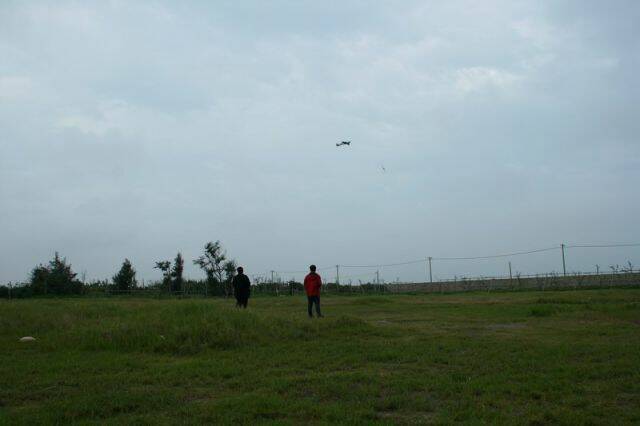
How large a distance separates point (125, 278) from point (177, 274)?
15.6 feet

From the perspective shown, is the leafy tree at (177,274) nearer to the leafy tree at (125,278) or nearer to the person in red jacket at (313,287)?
the leafy tree at (125,278)

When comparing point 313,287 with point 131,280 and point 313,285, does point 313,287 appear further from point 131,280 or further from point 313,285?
point 131,280

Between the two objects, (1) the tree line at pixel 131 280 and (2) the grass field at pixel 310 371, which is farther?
(1) the tree line at pixel 131 280

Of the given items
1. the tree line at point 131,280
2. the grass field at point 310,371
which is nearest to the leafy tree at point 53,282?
the tree line at point 131,280

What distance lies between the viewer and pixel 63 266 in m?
48.9

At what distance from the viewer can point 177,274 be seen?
50.4 metres

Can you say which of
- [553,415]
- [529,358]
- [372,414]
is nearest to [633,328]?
[529,358]

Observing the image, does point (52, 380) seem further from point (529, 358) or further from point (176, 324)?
point (529, 358)

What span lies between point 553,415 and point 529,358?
317cm

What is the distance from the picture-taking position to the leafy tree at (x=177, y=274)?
Result: 49322 millimetres

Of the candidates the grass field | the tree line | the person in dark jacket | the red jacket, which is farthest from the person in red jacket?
the tree line

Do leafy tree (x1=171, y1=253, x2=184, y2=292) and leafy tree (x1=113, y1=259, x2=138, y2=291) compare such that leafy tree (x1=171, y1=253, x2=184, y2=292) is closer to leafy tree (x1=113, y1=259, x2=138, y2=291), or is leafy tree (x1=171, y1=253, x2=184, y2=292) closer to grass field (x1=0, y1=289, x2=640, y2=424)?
leafy tree (x1=113, y1=259, x2=138, y2=291)

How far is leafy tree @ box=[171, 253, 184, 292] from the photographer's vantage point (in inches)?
1942

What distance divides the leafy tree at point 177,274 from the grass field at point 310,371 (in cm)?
3615
